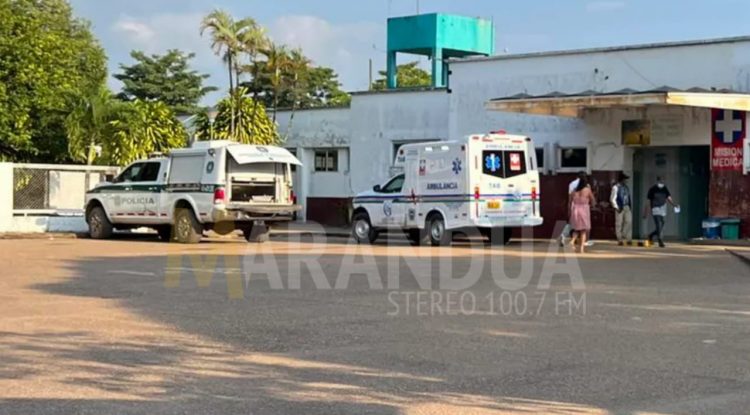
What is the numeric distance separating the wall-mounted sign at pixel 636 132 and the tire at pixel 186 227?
11295mm

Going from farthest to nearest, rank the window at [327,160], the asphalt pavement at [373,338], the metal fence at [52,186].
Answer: the window at [327,160]
the metal fence at [52,186]
the asphalt pavement at [373,338]

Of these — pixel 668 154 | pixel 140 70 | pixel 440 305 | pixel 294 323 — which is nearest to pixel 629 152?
pixel 668 154

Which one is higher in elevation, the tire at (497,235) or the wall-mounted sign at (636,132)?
the wall-mounted sign at (636,132)

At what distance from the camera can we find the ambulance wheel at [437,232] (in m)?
24.3

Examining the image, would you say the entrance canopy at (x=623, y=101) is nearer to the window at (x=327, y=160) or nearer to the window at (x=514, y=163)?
the window at (x=514, y=163)

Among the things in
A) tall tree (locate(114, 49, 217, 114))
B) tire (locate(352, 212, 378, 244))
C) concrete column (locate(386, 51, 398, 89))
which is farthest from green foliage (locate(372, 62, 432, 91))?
tire (locate(352, 212, 378, 244))

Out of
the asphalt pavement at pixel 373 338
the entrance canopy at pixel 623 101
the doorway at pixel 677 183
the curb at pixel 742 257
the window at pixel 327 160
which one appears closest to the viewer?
the asphalt pavement at pixel 373 338

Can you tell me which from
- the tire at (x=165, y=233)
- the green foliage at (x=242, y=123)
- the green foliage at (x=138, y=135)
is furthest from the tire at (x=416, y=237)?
the green foliage at (x=138, y=135)

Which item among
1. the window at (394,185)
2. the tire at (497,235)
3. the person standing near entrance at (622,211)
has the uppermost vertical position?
the window at (394,185)

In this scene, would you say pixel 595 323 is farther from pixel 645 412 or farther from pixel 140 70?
pixel 140 70

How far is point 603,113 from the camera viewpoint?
27.7 m

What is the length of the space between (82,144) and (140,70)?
1372 inches

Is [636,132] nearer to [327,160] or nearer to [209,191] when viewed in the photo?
[209,191]

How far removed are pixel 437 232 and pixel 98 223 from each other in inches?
365
